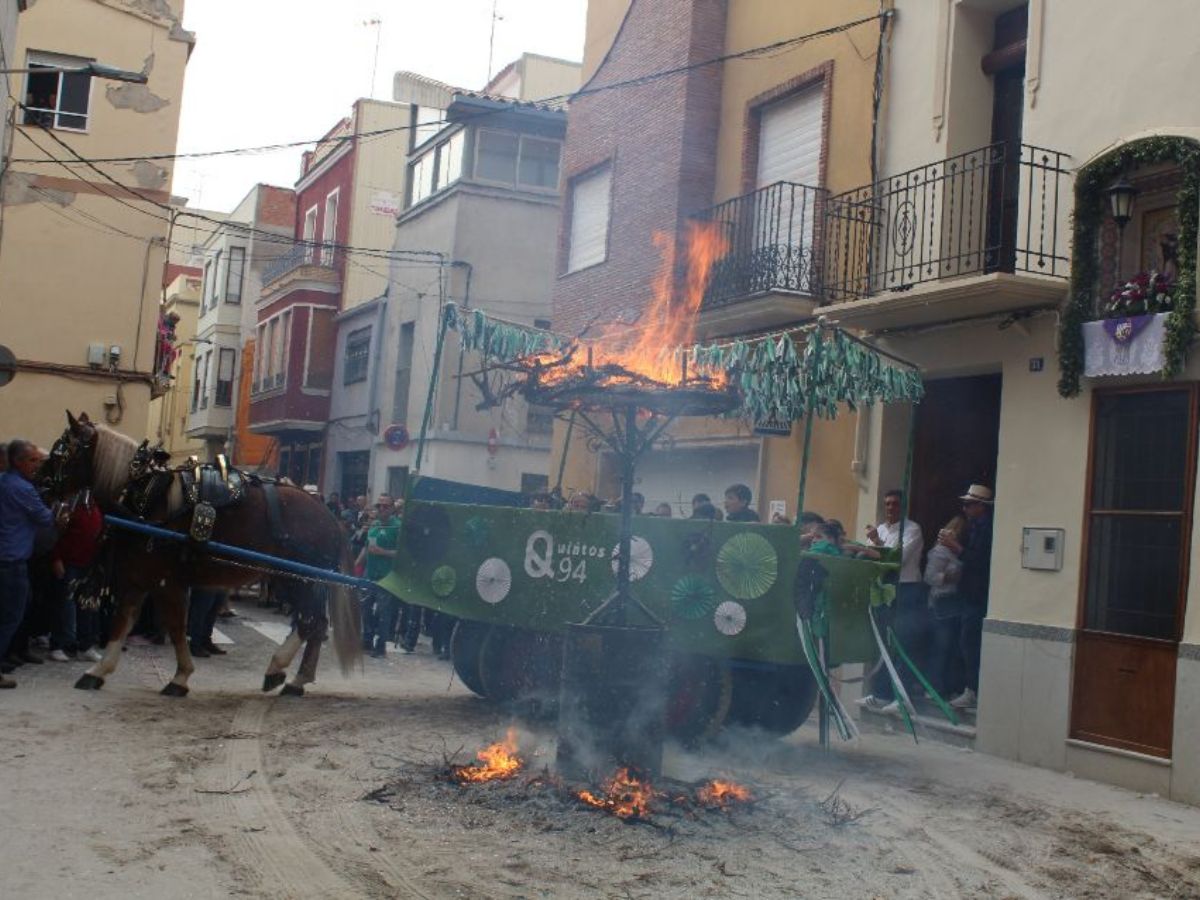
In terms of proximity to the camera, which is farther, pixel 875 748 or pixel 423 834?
pixel 875 748

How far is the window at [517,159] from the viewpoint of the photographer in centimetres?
2566

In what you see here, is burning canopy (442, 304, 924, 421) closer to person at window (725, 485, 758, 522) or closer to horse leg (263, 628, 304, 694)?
person at window (725, 485, 758, 522)

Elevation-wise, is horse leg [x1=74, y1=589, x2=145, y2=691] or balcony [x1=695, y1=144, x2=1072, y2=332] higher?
balcony [x1=695, y1=144, x2=1072, y2=332]

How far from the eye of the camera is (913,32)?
1268 cm

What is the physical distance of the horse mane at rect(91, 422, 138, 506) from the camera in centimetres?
1055

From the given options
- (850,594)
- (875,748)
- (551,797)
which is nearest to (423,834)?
(551,797)

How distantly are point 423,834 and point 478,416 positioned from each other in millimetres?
19853

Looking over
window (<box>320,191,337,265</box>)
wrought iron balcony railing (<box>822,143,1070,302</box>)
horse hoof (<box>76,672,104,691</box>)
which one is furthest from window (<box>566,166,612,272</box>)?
window (<box>320,191,337,265</box>)

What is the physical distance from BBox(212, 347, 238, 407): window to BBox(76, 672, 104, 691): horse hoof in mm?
32428

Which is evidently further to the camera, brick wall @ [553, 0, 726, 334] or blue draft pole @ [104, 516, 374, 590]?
brick wall @ [553, 0, 726, 334]

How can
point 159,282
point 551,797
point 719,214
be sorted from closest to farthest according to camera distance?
1. point 551,797
2. point 719,214
3. point 159,282

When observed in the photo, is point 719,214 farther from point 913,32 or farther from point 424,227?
point 424,227

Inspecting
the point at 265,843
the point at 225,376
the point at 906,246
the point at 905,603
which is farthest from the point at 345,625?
the point at 225,376

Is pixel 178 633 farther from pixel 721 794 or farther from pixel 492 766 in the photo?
pixel 721 794
